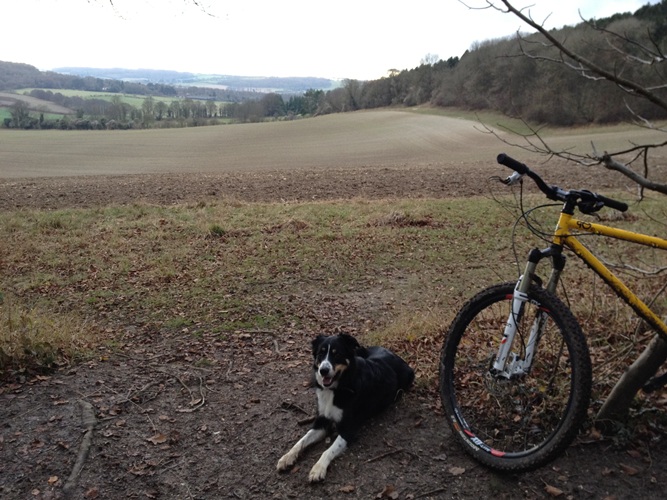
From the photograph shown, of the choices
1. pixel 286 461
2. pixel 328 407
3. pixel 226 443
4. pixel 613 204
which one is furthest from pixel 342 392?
pixel 613 204

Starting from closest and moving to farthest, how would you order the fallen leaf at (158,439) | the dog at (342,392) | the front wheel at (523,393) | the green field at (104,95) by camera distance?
the front wheel at (523,393), the dog at (342,392), the fallen leaf at (158,439), the green field at (104,95)

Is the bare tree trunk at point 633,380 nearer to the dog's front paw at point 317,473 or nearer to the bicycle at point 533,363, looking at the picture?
the bicycle at point 533,363

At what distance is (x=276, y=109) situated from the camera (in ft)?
371

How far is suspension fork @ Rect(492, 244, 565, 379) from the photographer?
3312 millimetres

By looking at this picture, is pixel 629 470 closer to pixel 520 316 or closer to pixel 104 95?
pixel 520 316

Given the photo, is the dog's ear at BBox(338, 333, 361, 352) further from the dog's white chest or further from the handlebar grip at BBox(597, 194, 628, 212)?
the handlebar grip at BBox(597, 194, 628, 212)

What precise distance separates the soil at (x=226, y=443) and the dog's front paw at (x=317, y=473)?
49 mm

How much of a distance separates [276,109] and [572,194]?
11443 centimetres

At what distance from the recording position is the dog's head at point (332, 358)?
4.13 m

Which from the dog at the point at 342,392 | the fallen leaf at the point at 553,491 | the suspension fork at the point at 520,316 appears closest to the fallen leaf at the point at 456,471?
the fallen leaf at the point at 553,491

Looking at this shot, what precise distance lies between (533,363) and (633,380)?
633mm

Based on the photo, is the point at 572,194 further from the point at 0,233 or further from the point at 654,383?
the point at 0,233

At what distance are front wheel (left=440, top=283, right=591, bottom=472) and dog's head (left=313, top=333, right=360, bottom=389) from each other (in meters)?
0.83

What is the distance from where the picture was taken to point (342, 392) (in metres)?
4.21
